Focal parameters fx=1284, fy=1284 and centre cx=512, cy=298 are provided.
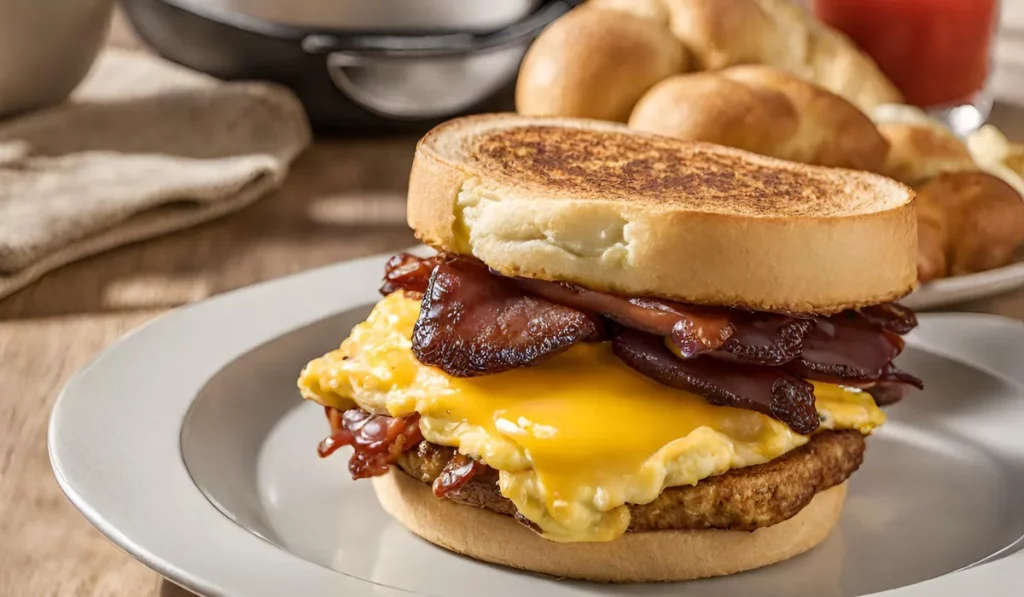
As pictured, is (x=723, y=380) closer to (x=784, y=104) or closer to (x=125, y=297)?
(x=784, y=104)

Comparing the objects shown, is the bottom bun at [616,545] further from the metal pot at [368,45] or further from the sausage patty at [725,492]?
the metal pot at [368,45]

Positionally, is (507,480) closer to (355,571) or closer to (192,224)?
(355,571)

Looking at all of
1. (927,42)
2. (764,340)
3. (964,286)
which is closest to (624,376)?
(764,340)

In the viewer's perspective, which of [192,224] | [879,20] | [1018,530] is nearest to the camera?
[1018,530]

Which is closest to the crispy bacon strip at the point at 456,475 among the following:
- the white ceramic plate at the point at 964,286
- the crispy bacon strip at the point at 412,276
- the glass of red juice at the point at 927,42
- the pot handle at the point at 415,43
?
the crispy bacon strip at the point at 412,276

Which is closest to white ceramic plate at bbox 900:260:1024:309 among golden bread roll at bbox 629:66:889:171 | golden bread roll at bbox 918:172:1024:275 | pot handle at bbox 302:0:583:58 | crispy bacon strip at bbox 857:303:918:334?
golden bread roll at bbox 918:172:1024:275

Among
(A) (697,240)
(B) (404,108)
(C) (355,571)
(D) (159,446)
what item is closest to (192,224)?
(B) (404,108)
